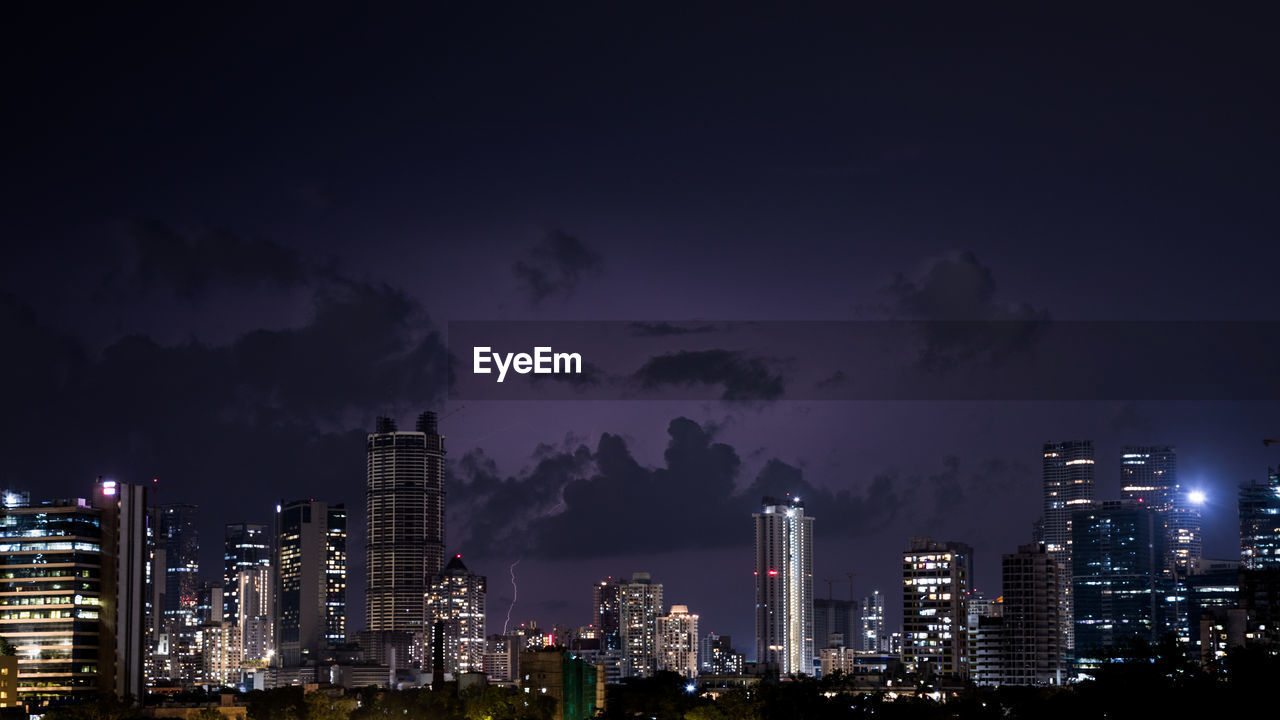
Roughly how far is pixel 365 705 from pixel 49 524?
33.4m

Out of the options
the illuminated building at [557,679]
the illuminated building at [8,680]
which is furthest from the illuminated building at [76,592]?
the illuminated building at [557,679]

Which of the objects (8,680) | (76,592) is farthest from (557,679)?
(8,680)

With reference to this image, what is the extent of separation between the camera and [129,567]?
144 meters

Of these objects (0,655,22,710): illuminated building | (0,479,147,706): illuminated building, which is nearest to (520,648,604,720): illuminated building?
(0,479,147,706): illuminated building

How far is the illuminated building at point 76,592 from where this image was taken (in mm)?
141500

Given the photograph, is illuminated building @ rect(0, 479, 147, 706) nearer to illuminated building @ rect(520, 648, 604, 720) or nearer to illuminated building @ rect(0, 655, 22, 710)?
illuminated building @ rect(0, 655, 22, 710)

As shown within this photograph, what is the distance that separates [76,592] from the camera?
14188cm

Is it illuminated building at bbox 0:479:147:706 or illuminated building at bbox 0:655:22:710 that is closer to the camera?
illuminated building at bbox 0:655:22:710

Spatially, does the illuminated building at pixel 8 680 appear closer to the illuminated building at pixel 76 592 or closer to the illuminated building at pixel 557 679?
the illuminated building at pixel 76 592

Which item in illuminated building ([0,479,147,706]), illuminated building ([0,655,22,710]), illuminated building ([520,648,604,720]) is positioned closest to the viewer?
illuminated building ([0,655,22,710])

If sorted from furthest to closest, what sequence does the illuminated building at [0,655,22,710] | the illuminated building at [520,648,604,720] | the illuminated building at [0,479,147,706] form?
the illuminated building at [520,648,604,720]
the illuminated building at [0,479,147,706]
the illuminated building at [0,655,22,710]

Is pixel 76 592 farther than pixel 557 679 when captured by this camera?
No

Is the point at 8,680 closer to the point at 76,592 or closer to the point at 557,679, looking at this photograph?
the point at 76,592

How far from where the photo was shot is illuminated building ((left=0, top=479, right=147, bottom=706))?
142m
